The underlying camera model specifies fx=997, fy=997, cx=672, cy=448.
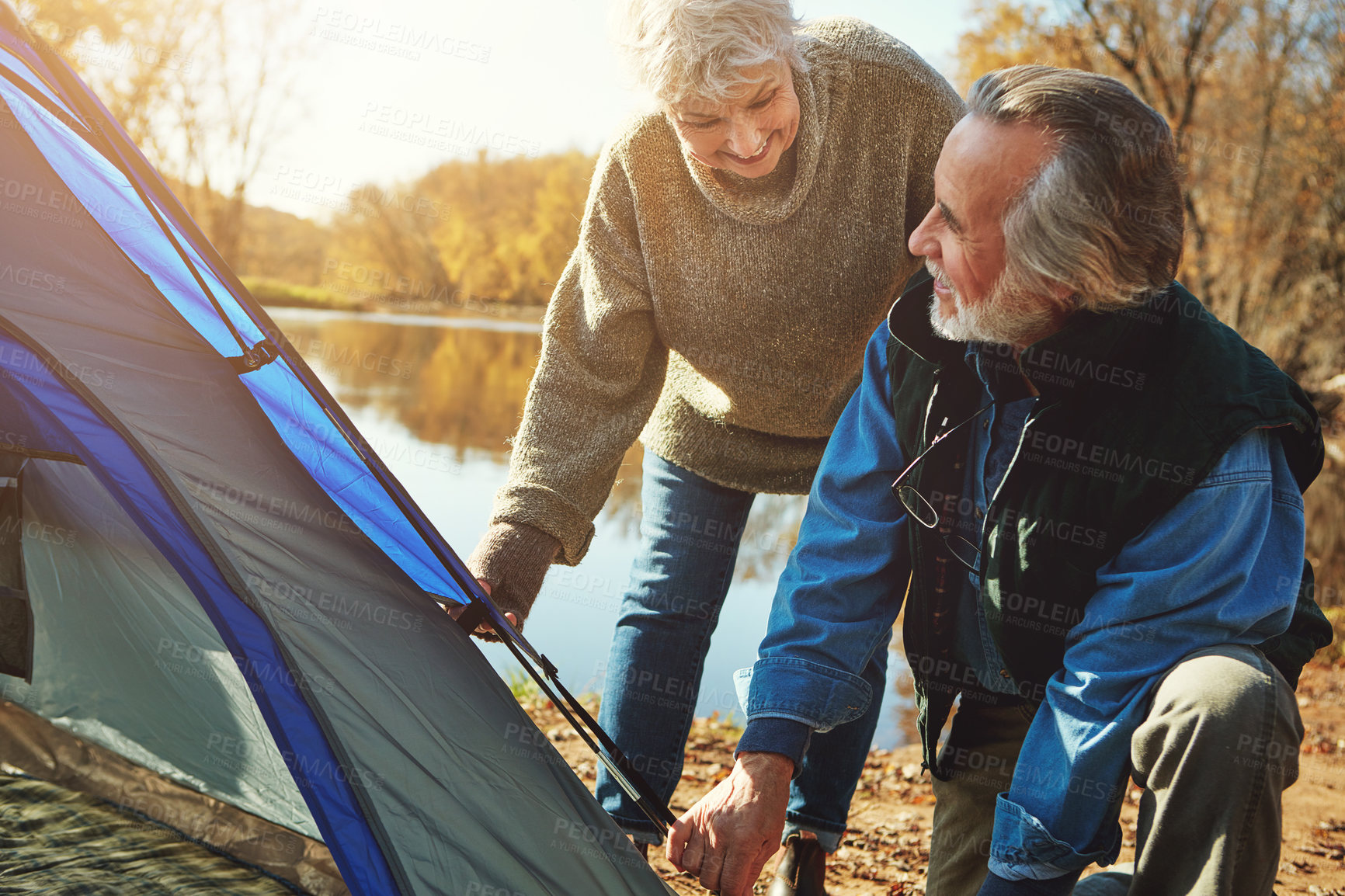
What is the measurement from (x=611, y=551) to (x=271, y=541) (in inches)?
197

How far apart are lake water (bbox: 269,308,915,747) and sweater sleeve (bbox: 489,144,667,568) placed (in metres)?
0.34

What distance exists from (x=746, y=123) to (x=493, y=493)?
15.2 feet

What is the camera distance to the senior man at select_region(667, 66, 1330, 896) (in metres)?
1.26

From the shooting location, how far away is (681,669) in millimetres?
2004

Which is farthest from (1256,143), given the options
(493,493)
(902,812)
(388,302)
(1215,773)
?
(388,302)

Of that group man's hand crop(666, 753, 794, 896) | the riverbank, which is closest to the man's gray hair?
man's hand crop(666, 753, 794, 896)

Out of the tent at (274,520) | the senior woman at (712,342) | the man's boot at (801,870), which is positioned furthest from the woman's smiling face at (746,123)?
the man's boot at (801,870)

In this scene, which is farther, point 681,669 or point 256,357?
point 681,669

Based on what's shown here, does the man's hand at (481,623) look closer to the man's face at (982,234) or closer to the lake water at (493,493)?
the lake water at (493,493)

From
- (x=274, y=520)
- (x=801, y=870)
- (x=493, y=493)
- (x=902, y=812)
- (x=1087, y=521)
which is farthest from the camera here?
(x=493, y=493)

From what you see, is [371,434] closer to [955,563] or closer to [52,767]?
[52,767]

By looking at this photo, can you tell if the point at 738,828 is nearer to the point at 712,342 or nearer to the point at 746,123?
the point at 712,342

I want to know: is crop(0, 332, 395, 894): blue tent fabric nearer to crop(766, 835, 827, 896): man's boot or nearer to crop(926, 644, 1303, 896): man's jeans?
crop(766, 835, 827, 896): man's boot

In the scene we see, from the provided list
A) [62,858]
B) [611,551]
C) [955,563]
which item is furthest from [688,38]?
[611,551]
